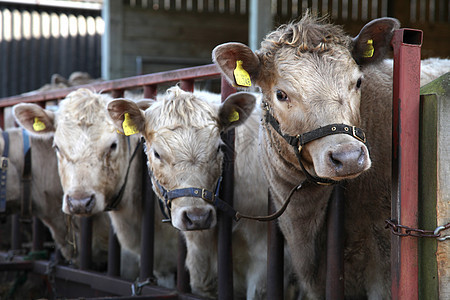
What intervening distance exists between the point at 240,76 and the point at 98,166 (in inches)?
57.4

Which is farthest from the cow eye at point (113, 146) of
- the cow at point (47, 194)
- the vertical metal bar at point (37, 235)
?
the vertical metal bar at point (37, 235)

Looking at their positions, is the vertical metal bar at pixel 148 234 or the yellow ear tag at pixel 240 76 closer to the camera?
the yellow ear tag at pixel 240 76

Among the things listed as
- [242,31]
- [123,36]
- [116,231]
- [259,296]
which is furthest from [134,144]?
[242,31]

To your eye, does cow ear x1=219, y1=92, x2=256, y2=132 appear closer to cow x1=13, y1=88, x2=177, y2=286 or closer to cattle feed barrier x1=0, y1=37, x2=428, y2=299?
cattle feed barrier x1=0, y1=37, x2=428, y2=299

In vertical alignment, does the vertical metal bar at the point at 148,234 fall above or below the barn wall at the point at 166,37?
below

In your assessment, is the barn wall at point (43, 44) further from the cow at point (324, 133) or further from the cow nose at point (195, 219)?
the cow at point (324, 133)

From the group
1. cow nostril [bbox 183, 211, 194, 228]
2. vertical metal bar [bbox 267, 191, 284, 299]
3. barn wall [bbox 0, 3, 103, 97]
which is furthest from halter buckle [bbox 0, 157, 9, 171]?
barn wall [bbox 0, 3, 103, 97]

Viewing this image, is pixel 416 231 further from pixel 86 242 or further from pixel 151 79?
pixel 86 242

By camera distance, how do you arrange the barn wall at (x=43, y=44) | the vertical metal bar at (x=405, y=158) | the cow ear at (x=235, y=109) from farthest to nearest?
1. the barn wall at (x=43, y=44)
2. the cow ear at (x=235, y=109)
3. the vertical metal bar at (x=405, y=158)

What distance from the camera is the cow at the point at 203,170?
A: 3352 mm

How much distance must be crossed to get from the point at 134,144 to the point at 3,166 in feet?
4.00

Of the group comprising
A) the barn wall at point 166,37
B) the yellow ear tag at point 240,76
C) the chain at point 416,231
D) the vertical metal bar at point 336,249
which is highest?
the barn wall at point 166,37

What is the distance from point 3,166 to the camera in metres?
4.85

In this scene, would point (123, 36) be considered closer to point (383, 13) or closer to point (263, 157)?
point (383, 13)
